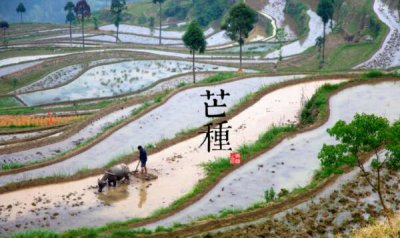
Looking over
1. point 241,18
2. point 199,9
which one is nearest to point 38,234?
point 241,18

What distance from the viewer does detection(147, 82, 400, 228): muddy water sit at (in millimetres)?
19203

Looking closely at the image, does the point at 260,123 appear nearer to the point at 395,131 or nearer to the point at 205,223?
the point at 205,223

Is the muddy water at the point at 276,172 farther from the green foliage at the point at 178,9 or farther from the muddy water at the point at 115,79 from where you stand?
the green foliage at the point at 178,9

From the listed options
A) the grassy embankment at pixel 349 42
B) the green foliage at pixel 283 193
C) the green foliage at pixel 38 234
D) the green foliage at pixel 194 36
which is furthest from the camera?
the grassy embankment at pixel 349 42

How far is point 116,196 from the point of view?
69.6ft

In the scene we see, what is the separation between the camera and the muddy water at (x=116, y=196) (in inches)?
758

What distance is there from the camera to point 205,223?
16.9 m

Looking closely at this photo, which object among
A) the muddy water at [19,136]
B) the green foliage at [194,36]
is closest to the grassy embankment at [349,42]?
the green foliage at [194,36]

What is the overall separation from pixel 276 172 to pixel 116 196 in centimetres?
627

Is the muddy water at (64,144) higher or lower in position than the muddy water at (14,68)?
lower

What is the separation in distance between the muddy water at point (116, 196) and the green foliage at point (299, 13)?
5717 centimetres

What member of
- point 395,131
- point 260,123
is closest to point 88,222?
point 395,131

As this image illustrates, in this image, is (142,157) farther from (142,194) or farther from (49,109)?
(49,109)

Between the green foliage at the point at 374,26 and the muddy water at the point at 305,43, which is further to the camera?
the muddy water at the point at 305,43
